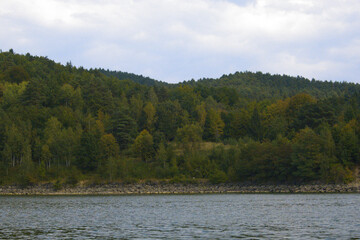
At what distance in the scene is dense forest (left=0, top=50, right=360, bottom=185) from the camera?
101375 millimetres

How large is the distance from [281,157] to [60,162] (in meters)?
58.6

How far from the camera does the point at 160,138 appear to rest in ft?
431

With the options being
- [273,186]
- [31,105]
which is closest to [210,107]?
[31,105]

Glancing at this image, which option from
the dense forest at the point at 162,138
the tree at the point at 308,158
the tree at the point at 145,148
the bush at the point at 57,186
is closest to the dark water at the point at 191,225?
the tree at the point at 308,158

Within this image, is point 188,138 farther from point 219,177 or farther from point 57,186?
point 57,186

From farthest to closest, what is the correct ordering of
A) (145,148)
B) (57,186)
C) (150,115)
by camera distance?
(150,115) → (145,148) → (57,186)

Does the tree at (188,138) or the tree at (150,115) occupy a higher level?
the tree at (150,115)

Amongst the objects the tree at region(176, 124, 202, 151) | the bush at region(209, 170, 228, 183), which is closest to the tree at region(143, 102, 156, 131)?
the tree at region(176, 124, 202, 151)

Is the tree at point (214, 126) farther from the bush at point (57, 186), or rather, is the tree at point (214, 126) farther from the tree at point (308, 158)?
the bush at point (57, 186)

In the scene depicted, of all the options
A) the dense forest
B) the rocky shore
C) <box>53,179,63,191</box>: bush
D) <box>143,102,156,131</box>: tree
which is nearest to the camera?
the dense forest

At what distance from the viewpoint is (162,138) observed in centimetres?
13150

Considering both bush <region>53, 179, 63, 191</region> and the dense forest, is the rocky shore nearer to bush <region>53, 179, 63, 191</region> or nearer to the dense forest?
bush <region>53, 179, 63, 191</region>

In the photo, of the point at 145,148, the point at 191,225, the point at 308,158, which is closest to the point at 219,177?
the point at 308,158

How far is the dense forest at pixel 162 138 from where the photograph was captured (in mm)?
101375
